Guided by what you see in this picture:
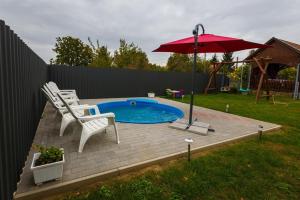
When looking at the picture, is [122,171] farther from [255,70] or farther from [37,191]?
[255,70]

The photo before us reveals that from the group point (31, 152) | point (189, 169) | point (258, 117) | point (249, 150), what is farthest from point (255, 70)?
point (31, 152)

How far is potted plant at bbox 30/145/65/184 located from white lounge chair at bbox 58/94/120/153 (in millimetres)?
759

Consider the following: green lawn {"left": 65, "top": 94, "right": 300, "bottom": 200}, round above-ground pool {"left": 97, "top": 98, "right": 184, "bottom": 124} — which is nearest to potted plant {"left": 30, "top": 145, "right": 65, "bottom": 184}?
green lawn {"left": 65, "top": 94, "right": 300, "bottom": 200}

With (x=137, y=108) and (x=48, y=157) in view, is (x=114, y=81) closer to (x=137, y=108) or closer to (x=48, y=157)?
(x=137, y=108)

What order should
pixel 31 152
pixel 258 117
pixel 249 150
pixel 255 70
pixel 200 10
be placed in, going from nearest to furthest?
pixel 31 152, pixel 249 150, pixel 258 117, pixel 200 10, pixel 255 70

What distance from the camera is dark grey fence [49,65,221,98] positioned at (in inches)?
359

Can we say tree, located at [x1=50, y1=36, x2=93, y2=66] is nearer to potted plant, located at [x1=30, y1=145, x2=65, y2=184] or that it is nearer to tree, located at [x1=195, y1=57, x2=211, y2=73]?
tree, located at [x1=195, y1=57, x2=211, y2=73]

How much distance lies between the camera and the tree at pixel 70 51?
30277 millimetres

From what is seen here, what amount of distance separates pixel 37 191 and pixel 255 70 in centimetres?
1980

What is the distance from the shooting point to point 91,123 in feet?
10.9

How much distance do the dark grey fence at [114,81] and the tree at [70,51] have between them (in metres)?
22.0

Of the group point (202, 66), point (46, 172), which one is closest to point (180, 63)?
point (202, 66)

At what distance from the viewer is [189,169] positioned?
2541mm

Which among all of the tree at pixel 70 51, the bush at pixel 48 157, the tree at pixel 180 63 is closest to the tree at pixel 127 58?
the tree at pixel 180 63
